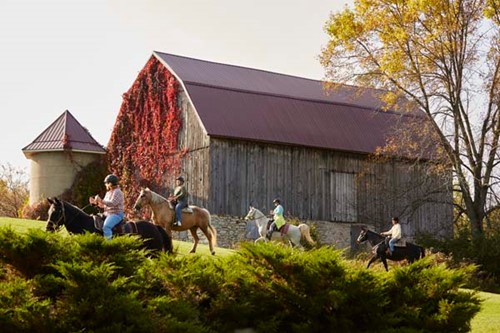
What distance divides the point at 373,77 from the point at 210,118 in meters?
→ 6.42

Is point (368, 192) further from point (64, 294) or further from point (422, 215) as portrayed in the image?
point (64, 294)

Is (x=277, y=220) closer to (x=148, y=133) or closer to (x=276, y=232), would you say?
(x=276, y=232)

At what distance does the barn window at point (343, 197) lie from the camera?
123 feet

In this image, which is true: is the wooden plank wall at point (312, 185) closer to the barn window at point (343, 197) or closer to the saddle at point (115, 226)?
the barn window at point (343, 197)

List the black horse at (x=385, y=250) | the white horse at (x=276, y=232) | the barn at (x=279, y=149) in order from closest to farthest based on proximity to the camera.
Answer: the black horse at (x=385, y=250) < the white horse at (x=276, y=232) < the barn at (x=279, y=149)

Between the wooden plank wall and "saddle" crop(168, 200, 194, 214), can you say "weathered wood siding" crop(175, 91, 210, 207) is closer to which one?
the wooden plank wall

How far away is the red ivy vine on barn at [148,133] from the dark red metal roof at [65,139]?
0.97 m

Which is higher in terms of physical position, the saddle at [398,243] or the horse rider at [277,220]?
the horse rider at [277,220]

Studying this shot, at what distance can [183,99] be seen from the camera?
36250 mm

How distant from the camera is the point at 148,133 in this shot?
127 feet

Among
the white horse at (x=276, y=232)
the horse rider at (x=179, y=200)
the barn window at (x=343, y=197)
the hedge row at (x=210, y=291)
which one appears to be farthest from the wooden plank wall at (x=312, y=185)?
the hedge row at (x=210, y=291)

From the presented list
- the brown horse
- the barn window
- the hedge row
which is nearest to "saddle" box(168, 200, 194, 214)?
the brown horse

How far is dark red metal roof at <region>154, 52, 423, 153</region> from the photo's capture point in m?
35.2

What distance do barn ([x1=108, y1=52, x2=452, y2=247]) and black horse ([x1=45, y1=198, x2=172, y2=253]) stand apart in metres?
16.8
